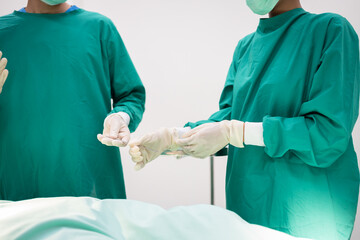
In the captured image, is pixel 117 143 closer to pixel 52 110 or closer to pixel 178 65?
pixel 52 110

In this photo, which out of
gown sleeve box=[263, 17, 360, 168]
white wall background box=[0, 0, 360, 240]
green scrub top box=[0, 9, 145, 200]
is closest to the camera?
gown sleeve box=[263, 17, 360, 168]

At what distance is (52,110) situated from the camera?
1508mm

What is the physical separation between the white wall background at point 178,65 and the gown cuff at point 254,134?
197cm

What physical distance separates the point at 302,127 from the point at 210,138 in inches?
13.9

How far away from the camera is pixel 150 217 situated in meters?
1.04

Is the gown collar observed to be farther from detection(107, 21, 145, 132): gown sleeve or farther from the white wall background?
the white wall background

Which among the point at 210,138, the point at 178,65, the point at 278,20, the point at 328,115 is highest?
the point at 278,20

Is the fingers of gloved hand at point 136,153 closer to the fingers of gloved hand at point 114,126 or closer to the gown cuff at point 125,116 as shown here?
the fingers of gloved hand at point 114,126

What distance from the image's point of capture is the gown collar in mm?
1362

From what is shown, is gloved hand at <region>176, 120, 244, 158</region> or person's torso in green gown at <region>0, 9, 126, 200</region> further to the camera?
person's torso in green gown at <region>0, 9, 126, 200</region>

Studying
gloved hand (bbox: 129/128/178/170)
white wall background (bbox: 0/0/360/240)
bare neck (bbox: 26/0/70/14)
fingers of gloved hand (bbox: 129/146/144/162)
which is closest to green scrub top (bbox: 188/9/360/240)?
gloved hand (bbox: 129/128/178/170)

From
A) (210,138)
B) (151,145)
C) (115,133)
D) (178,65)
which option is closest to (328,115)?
(210,138)

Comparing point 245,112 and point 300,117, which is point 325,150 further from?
point 245,112

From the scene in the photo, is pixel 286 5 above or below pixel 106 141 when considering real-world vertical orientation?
above
